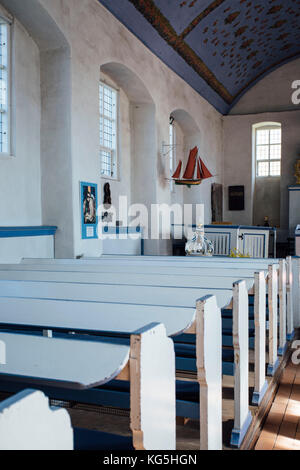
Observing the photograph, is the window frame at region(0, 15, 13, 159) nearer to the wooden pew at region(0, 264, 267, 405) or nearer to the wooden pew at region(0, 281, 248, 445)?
the wooden pew at region(0, 264, 267, 405)

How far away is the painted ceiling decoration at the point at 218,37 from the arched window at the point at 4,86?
1.84 m

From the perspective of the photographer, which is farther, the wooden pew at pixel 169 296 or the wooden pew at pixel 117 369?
the wooden pew at pixel 169 296

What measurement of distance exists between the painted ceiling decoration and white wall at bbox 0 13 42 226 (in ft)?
5.59

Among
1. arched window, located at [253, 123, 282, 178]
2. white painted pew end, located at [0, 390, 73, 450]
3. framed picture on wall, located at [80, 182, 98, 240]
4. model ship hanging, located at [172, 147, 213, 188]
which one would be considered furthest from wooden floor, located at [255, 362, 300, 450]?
arched window, located at [253, 123, 282, 178]

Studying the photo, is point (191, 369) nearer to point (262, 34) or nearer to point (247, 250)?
point (247, 250)

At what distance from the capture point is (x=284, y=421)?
9.80ft

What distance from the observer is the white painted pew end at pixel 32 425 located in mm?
909

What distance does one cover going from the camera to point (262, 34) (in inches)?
437

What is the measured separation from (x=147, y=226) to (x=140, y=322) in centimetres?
721

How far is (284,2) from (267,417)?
9676mm

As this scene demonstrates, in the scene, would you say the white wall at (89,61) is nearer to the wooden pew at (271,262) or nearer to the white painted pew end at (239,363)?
the wooden pew at (271,262)

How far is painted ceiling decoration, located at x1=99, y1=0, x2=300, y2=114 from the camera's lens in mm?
7738

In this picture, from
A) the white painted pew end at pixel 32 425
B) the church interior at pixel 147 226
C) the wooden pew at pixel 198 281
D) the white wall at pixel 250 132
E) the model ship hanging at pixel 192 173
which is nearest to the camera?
the white painted pew end at pixel 32 425

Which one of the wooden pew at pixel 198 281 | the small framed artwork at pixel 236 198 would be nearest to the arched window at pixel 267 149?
the small framed artwork at pixel 236 198
